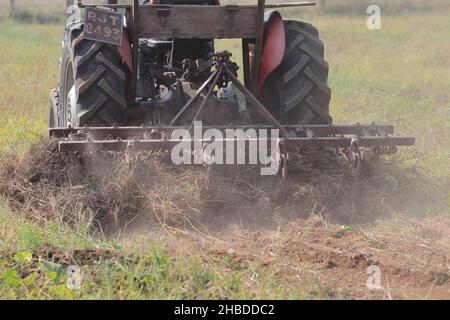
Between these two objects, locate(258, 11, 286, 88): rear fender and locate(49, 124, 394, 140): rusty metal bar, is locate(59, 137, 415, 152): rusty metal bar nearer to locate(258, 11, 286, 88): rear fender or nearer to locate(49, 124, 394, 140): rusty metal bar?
locate(49, 124, 394, 140): rusty metal bar

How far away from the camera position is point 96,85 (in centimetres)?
559

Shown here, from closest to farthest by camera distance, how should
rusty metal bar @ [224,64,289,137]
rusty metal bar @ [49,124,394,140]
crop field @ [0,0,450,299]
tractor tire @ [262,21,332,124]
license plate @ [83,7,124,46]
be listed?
1. crop field @ [0,0,450,299]
2. rusty metal bar @ [49,124,394,140]
3. license plate @ [83,7,124,46]
4. rusty metal bar @ [224,64,289,137]
5. tractor tire @ [262,21,332,124]

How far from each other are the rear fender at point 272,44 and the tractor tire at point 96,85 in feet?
3.49

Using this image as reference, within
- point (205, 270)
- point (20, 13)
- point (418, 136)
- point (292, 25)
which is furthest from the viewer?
point (20, 13)

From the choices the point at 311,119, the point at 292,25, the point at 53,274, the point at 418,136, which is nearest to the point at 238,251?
the point at 53,274

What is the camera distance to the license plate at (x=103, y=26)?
17.5ft

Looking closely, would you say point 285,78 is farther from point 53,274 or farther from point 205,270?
point 53,274

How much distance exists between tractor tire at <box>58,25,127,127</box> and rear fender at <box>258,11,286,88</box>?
1.06 meters

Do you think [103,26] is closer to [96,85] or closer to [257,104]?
[96,85]

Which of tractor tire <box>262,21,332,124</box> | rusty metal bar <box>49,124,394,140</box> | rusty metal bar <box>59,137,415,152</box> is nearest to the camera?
rusty metal bar <box>59,137,415,152</box>

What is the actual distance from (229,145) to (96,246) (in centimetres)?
119

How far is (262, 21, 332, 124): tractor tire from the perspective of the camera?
592cm

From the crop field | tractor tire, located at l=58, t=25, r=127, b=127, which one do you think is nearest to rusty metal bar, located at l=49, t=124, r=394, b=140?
the crop field

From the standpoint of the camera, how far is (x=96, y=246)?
4312 millimetres
